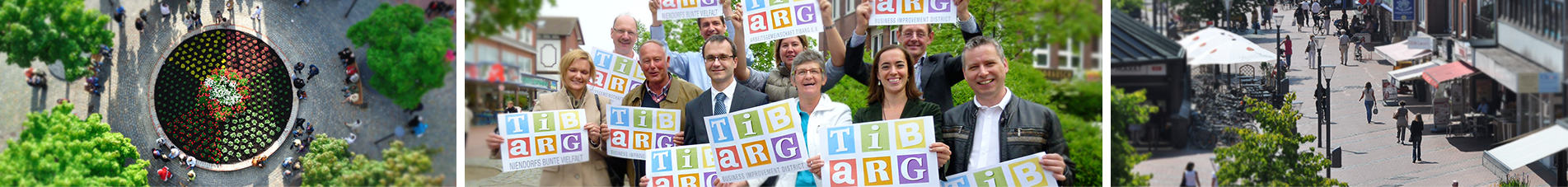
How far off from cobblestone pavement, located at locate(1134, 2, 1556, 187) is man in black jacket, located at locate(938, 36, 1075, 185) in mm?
1100

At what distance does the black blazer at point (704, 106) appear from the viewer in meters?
5.54

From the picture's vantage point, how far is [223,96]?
6602 millimetres

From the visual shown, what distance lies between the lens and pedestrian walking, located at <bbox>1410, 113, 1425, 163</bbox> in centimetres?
538

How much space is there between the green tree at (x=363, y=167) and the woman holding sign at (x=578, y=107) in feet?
1.66

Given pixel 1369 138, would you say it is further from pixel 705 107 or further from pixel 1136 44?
pixel 705 107

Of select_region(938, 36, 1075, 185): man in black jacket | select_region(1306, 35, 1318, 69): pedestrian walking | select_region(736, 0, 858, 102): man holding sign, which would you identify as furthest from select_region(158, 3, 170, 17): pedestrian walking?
select_region(1306, 35, 1318, 69): pedestrian walking

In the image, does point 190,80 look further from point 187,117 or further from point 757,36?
point 757,36

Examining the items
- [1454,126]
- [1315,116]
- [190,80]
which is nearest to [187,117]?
[190,80]

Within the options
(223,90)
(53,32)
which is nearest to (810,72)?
(223,90)

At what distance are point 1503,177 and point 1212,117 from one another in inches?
52.5

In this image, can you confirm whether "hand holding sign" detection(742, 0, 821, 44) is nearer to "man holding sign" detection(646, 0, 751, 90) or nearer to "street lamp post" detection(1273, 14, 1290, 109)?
"man holding sign" detection(646, 0, 751, 90)

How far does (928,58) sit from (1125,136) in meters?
1.08

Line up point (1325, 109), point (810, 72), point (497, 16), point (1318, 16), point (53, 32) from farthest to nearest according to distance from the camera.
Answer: point (53, 32), point (497, 16), point (1325, 109), point (1318, 16), point (810, 72)

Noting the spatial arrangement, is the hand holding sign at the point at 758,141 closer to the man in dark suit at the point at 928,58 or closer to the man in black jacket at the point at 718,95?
the man in black jacket at the point at 718,95
